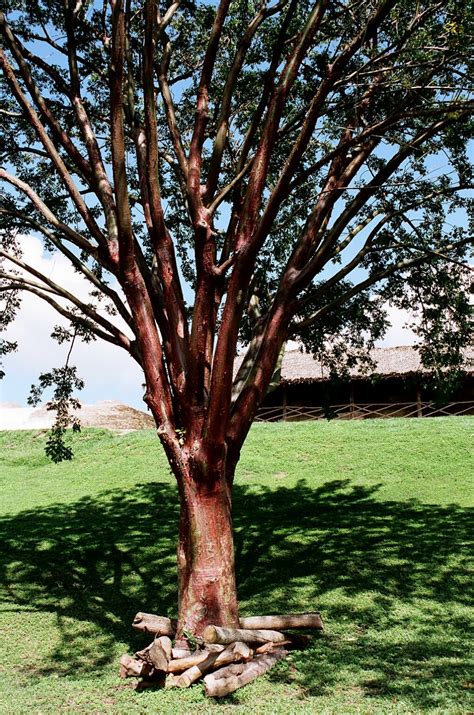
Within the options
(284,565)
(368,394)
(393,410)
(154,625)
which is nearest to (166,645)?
(154,625)

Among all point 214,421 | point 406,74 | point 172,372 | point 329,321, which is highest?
point 406,74

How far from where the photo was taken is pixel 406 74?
9195mm

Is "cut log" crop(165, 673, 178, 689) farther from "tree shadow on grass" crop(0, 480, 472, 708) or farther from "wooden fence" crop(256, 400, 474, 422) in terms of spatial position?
"wooden fence" crop(256, 400, 474, 422)

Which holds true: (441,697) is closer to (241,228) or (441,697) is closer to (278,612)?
(278,612)

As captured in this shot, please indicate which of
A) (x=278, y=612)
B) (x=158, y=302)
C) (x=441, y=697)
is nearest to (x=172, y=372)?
(x=158, y=302)

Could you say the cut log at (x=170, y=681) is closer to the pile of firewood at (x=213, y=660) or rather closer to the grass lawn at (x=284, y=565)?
the pile of firewood at (x=213, y=660)

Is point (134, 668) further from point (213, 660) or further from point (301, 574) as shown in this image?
point (301, 574)

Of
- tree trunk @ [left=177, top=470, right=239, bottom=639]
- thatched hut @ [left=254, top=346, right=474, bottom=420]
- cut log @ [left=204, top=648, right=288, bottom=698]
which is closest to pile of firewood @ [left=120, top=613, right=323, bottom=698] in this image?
cut log @ [left=204, top=648, right=288, bottom=698]

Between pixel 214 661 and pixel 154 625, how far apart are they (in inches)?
40.2

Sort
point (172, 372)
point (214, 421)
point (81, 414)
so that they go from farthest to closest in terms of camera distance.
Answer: point (81, 414), point (172, 372), point (214, 421)

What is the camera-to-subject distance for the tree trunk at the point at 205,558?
7242 millimetres

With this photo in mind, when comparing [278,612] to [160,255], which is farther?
[278,612]

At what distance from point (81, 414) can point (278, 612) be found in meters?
21.5

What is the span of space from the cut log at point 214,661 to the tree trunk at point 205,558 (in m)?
0.49
